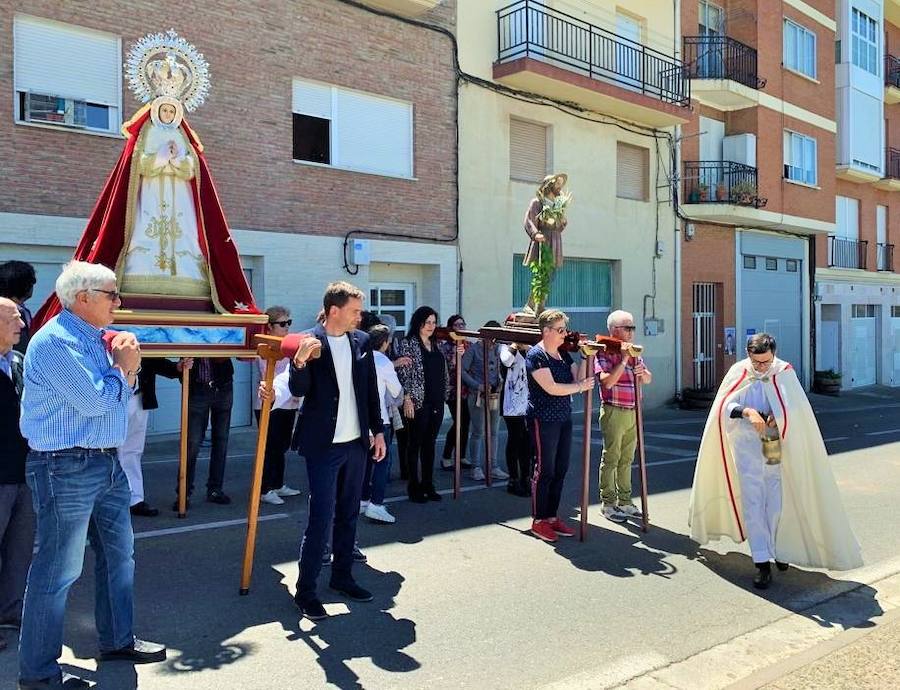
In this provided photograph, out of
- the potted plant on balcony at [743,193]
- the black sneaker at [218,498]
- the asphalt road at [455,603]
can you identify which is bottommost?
the asphalt road at [455,603]

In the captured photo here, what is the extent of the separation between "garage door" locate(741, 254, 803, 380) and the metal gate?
1165 millimetres

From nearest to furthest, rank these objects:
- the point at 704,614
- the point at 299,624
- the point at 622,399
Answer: the point at 299,624 < the point at 704,614 < the point at 622,399

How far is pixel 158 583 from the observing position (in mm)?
5473

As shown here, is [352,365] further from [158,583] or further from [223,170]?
[223,170]

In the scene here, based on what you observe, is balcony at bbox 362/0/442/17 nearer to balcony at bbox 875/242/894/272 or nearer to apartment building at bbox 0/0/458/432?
apartment building at bbox 0/0/458/432

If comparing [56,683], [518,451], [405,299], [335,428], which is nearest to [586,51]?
[405,299]

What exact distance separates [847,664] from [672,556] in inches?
81.3

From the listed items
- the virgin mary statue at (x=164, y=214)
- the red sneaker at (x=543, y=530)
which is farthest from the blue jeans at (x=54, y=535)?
the red sneaker at (x=543, y=530)

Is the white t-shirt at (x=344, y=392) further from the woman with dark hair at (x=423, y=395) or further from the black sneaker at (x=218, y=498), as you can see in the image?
the black sneaker at (x=218, y=498)

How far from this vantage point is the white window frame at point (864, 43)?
25.1 m

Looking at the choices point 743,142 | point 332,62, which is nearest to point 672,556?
point 332,62

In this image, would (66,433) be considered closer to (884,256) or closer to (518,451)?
(518,451)

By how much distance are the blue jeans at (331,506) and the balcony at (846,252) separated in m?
23.2

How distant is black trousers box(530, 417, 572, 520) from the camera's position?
670 centimetres
